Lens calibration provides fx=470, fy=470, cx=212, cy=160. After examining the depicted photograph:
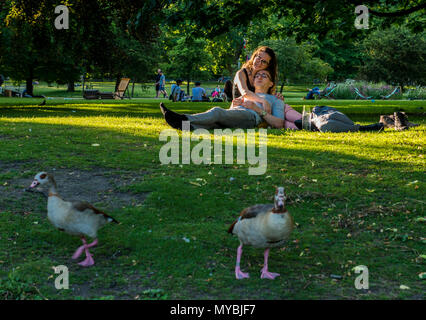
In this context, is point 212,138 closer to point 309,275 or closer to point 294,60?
point 309,275

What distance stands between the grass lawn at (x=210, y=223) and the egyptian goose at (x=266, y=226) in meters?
0.34

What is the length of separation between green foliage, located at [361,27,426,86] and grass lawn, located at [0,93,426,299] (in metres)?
45.6

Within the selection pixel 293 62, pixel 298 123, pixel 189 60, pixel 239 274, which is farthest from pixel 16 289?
pixel 293 62

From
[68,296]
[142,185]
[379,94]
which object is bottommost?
[68,296]

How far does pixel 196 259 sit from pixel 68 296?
1350mm

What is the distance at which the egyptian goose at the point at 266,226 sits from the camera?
4.07m

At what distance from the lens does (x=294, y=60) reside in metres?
49.9

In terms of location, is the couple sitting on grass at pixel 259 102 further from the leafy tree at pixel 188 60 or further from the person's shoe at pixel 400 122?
the leafy tree at pixel 188 60

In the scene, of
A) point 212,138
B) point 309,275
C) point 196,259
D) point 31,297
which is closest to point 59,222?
point 31,297

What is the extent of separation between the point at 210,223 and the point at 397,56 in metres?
51.2

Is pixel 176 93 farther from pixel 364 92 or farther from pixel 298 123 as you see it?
pixel 298 123

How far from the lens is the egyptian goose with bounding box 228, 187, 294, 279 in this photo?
407 centimetres

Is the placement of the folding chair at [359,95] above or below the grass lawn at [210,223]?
above

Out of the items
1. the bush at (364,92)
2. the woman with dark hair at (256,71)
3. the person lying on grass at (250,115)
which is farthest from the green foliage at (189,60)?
the person lying on grass at (250,115)
